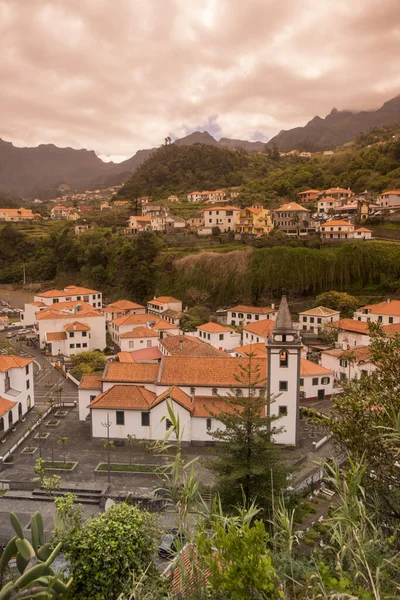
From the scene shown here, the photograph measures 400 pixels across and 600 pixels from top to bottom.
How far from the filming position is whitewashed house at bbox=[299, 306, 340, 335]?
4388 centimetres

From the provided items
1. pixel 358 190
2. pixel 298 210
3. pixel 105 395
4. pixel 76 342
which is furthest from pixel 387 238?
pixel 105 395

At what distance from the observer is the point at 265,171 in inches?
4643

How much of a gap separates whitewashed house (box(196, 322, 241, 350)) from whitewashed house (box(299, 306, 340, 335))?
24.6ft

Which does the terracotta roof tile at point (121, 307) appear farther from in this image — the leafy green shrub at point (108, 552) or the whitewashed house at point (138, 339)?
the leafy green shrub at point (108, 552)

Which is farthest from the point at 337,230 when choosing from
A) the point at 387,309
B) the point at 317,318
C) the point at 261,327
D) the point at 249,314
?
the point at 261,327

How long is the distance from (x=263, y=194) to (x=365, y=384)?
260ft

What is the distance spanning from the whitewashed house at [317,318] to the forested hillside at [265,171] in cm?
4136

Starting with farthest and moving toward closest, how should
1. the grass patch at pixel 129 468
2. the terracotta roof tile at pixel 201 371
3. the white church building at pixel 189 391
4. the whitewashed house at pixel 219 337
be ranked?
1. the whitewashed house at pixel 219 337
2. the terracotta roof tile at pixel 201 371
3. the white church building at pixel 189 391
4. the grass patch at pixel 129 468

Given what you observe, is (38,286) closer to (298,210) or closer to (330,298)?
(298,210)

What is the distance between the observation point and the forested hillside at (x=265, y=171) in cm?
8425

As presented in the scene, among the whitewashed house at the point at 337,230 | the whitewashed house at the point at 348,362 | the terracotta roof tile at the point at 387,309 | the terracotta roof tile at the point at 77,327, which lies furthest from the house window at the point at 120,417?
the whitewashed house at the point at 337,230

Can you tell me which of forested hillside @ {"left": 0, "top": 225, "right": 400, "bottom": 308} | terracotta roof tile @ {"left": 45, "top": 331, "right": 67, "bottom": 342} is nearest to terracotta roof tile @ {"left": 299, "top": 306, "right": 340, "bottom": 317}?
forested hillside @ {"left": 0, "top": 225, "right": 400, "bottom": 308}

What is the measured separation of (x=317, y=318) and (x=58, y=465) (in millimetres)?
30459

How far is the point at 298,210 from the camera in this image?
6719 centimetres
